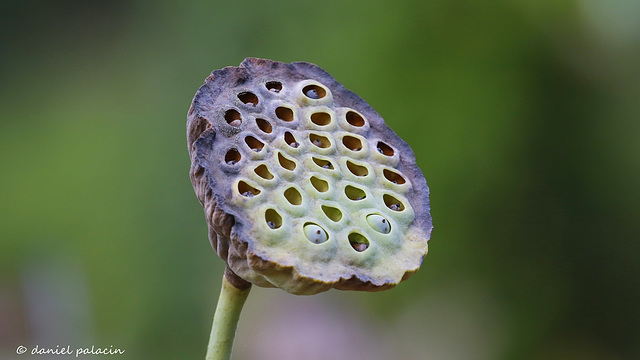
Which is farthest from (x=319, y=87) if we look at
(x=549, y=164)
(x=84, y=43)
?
(x=84, y=43)

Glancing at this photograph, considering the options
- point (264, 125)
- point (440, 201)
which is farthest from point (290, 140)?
point (440, 201)

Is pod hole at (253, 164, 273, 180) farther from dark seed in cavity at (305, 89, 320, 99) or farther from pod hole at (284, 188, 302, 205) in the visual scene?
dark seed in cavity at (305, 89, 320, 99)

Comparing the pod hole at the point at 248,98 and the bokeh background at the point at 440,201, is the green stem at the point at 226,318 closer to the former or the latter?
the pod hole at the point at 248,98

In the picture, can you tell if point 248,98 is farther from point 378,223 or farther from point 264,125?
point 378,223

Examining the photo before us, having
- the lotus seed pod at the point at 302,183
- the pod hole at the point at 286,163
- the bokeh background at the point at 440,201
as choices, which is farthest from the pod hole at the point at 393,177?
the bokeh background at the point at 440,201

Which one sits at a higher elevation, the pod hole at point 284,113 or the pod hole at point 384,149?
the pod hole at point 284,113
